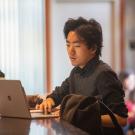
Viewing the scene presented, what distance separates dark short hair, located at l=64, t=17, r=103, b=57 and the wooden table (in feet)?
1.61

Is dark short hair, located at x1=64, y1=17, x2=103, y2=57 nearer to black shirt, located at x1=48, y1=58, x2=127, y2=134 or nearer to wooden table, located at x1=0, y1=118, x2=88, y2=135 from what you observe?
black shirt, located at x1=48, y1=58, x2=127, y2=134

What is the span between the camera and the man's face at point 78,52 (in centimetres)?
207

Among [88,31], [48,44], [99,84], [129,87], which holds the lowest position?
[129,87]

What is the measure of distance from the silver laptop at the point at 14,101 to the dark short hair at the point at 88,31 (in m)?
0.44

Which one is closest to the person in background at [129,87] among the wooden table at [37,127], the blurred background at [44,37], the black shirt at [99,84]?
the blurred background at [44,37]

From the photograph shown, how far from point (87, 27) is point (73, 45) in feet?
0.45

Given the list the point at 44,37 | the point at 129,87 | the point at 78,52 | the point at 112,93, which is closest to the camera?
the point at 112,93

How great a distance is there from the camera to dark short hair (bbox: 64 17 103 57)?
2.10 m

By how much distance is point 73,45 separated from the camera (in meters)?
2.09

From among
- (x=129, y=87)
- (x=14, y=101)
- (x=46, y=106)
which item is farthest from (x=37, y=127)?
(x=129, y=87)

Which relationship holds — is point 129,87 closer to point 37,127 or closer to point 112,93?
point 112,93

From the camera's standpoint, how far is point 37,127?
5.39ft

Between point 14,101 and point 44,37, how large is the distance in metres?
2.55

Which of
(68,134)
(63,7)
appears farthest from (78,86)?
(63,7)
